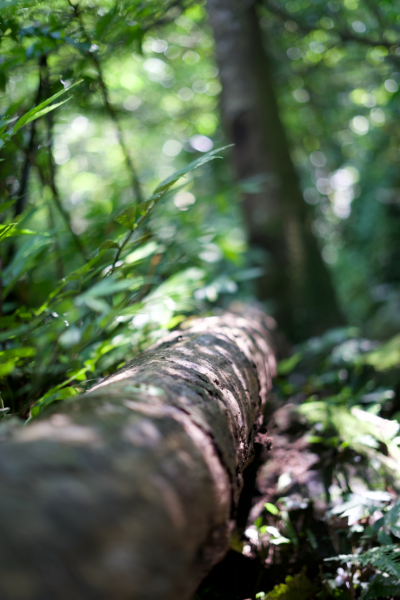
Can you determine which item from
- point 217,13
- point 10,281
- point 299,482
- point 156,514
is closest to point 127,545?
point 156,514

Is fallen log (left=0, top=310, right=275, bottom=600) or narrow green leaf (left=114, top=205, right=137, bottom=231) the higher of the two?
narrow green leaf (left=114, top=205, right=137, bottom=231)

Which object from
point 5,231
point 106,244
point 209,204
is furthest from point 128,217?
point 209,204

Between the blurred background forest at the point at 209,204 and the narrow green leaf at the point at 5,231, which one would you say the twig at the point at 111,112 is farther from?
the narrow green leaf at the point at 5,231

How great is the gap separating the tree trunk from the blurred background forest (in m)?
0.02

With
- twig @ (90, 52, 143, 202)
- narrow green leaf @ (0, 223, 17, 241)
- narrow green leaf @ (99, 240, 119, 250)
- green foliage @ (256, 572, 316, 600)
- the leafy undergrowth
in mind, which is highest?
twig @ (90, 52, 143, 202)

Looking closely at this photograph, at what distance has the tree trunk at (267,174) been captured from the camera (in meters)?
3.67

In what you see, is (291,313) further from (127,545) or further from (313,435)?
(127,545)

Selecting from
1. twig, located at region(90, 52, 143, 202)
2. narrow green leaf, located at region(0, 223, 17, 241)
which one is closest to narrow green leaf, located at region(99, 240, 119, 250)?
narrow green leaf, located at region(0, 223, 17, 241)

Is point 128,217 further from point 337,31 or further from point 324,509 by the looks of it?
point 337,31

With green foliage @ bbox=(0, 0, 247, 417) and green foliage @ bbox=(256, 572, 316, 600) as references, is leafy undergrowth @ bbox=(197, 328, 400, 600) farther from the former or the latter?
green foliage @ bbox=(0, 0, 247, 417)

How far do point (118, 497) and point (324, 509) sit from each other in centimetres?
127

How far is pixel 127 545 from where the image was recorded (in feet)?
1.95

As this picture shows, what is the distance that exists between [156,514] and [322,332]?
3.11 metres

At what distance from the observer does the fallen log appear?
54 cm
